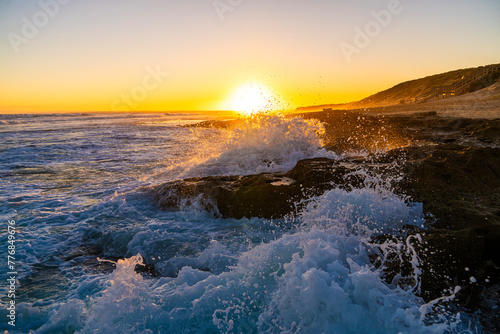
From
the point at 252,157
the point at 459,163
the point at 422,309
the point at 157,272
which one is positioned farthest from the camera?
the point at 252,157

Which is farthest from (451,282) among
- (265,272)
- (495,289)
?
(265,272)

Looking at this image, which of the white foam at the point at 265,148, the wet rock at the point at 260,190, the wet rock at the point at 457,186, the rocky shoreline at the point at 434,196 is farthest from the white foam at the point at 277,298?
the white foam at the point at 265,148

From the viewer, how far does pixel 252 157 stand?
25.8 feet

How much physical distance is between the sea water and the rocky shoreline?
0.56ft

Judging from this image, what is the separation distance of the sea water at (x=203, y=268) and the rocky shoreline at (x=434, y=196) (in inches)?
6.7

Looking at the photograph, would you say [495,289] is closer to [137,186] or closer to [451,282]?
[451,282]

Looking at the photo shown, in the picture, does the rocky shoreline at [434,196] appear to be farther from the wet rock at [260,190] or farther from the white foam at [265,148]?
the white foam at [265,148]

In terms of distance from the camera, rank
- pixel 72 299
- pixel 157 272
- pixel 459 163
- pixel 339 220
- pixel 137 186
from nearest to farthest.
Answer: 1. pixel 72 299
2. pixel 157 272
3. pixel 339 220
4. pixel 459 163
5. pixel 137 186

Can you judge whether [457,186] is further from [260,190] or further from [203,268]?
[203,268]

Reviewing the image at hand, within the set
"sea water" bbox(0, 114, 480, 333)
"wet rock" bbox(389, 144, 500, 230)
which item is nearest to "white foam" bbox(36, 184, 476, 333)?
"sea water" bbox(0, 114, 480, 333)

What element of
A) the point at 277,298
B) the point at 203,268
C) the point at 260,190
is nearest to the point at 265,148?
the point at 260,190

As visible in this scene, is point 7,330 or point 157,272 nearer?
point 7,330

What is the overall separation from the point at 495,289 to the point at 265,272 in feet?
6.92

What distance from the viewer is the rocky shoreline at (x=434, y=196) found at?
8.66 feet
